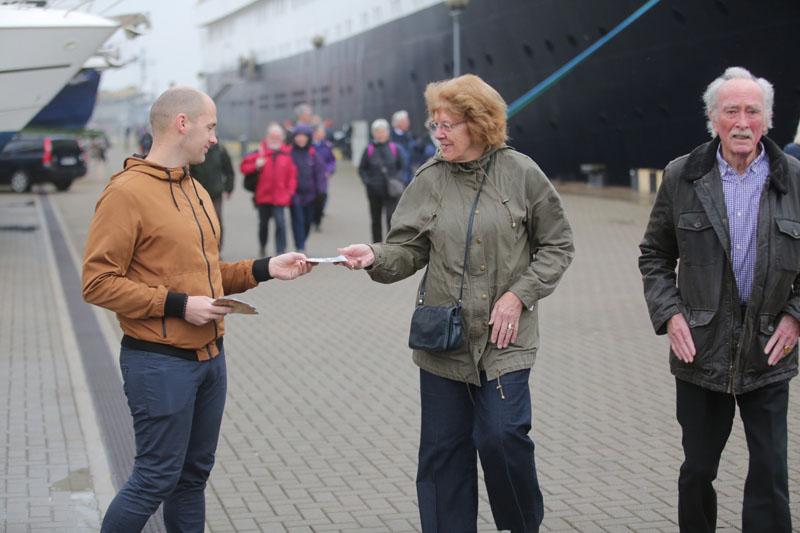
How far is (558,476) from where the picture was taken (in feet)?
16.1

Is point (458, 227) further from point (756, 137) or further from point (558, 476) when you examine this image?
point (558, 476)

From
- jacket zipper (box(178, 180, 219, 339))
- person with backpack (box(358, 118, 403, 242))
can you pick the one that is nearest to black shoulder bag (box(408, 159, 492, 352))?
jacket zipper (box(178, 180, 219, 339))

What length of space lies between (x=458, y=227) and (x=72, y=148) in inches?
973

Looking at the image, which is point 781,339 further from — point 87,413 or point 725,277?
point 87,413

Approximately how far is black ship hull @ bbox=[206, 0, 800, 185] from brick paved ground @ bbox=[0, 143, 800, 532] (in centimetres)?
594

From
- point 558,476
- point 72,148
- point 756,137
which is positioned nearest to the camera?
point 756,137

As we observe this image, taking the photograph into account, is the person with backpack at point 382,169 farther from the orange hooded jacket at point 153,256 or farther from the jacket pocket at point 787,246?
the jacket pocket at point 787,246

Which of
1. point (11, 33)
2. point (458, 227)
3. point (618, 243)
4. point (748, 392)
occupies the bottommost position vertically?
point (618, 243)

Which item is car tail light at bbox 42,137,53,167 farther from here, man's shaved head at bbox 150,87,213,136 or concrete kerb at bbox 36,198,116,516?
man's shaved head at bbox 150,87,213,136

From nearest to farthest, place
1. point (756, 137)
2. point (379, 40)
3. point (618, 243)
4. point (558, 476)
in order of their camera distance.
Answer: point (756, 137)
point (558, 476)
point (618, 243)
point (379, 40)

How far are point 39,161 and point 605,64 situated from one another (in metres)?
14.5

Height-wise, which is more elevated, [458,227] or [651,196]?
[458,227]

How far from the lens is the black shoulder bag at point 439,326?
11.4 feet

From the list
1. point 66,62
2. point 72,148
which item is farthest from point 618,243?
point 72,148
